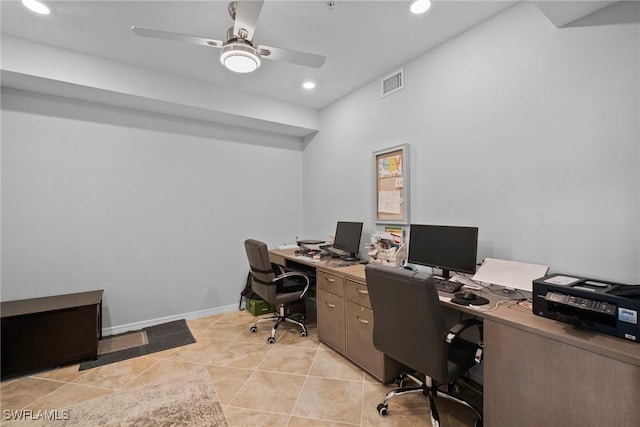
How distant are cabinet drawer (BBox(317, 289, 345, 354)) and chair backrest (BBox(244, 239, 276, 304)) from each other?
51 centimetres

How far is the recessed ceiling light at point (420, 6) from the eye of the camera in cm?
198

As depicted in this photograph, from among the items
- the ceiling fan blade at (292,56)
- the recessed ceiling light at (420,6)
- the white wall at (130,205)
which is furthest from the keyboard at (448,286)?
the white wall at (130,205)

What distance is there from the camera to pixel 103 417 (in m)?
1.82

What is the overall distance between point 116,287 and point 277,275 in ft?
6.10

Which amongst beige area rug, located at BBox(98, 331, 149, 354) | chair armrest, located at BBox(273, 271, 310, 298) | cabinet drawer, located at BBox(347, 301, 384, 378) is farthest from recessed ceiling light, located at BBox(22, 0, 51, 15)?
cabinet drawer, located at BBox(347, 301, 384, 378)

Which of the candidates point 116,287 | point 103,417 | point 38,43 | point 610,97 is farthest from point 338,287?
point 38,43

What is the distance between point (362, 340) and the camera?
2.30m

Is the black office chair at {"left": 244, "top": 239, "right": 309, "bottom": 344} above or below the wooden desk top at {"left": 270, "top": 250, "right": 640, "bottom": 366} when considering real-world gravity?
below

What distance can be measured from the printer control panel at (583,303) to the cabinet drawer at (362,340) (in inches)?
47.1

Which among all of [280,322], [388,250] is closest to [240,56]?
[388,250]

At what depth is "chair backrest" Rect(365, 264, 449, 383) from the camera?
1.48 m

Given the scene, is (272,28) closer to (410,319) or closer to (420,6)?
(420,6)

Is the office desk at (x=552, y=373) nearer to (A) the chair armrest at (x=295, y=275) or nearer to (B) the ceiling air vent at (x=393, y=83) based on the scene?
(A) the chair armrest at (x=295, y=275)

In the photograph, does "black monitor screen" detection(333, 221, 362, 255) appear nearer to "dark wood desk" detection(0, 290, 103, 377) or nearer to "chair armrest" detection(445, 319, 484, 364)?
"chair armrest" detection(445, 319, 484, 364)
